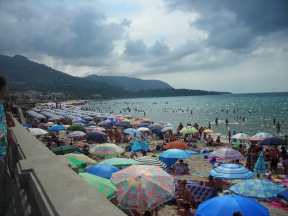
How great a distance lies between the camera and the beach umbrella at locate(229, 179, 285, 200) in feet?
20.8

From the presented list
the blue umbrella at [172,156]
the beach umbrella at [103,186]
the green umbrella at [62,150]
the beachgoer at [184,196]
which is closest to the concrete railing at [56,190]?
the beach umbrella at [103,186]

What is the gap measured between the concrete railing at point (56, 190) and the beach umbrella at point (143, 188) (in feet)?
7.84

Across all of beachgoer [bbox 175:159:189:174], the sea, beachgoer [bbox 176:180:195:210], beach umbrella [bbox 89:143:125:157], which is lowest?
the sea

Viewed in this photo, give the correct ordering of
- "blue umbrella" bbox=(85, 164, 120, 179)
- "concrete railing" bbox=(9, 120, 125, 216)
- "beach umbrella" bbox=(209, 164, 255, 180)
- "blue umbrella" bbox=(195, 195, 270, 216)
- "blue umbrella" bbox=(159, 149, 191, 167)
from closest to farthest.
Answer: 1. "concrete railing" bbox=(9, 120, 125, 216)
2. "blue umbrella" bbox=(195, 195, 270, 216)
3. "blue umbrella" bbox=(85, 164, 120, 179)
4. "beach umbrella" bbox=(209, 164, 255, 180)
5. "blue umbrella" bbox=(159, 149, 191, 167)

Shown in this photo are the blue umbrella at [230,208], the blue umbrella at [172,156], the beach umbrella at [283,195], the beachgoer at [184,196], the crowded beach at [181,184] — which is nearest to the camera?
the blue umbrella at [230,208]

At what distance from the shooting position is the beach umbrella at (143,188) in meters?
4.75

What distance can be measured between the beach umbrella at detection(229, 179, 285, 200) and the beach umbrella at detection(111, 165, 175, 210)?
259 centimetres

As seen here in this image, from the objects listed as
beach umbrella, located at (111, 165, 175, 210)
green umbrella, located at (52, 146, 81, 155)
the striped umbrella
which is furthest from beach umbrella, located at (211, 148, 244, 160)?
green umbrella, located at (52, 146, 81, 155)

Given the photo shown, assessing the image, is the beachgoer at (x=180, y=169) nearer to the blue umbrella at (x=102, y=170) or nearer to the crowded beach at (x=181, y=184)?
the crowded beach at (x=181, y=184)

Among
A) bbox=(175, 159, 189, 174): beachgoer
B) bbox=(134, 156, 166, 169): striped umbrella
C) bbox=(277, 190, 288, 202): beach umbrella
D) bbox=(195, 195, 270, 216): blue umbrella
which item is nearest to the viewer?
bbox=(195, 195, 270, 216): blue umbrella

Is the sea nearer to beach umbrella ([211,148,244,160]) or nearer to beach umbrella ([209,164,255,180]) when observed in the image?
beach umbrella ([211,148,244,160])

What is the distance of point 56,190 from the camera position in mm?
1870

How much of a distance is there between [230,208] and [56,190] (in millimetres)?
3992

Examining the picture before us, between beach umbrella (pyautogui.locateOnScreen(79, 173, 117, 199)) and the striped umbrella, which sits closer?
beach umbrella (pyautogui.locateOnScreen(79, 173, 117, 199))
